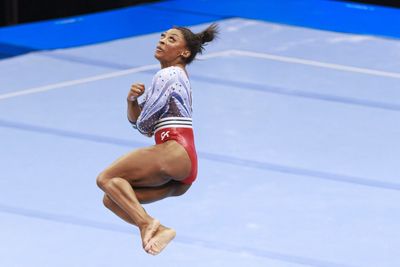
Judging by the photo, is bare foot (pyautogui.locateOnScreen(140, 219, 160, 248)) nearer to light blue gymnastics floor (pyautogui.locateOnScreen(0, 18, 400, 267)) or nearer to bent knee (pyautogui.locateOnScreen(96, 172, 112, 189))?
bent knee (pyautogui.locateOnScreen(96, 172, 112, 189))

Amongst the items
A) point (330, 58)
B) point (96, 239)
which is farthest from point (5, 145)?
point (330, 58)

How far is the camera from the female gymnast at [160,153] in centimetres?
552

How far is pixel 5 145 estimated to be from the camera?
8.85 metres

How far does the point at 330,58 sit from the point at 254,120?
173 centimetres

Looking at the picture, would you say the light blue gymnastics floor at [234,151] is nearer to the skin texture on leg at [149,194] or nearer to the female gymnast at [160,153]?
the skin texture on leg at [149,194]

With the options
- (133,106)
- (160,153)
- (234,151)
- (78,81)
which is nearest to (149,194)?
(160,153)

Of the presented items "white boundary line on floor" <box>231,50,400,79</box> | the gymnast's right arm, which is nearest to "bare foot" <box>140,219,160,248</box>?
the gymnast's right arm

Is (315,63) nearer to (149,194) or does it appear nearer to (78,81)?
(78,81)

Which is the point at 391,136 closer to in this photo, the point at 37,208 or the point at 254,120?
the point at 254,120

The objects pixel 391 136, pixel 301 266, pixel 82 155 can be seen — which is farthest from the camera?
pixel 391 136

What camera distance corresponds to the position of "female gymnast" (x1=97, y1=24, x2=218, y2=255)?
5520 millimetres

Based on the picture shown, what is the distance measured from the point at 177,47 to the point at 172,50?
0.09ft

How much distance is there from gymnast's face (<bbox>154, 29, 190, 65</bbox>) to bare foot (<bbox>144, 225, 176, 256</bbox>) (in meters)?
0.77

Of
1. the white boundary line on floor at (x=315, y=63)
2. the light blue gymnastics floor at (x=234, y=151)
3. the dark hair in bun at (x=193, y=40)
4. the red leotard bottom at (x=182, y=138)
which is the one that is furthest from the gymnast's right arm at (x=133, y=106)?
the white boundary line on floor at (x=315, y=63)
